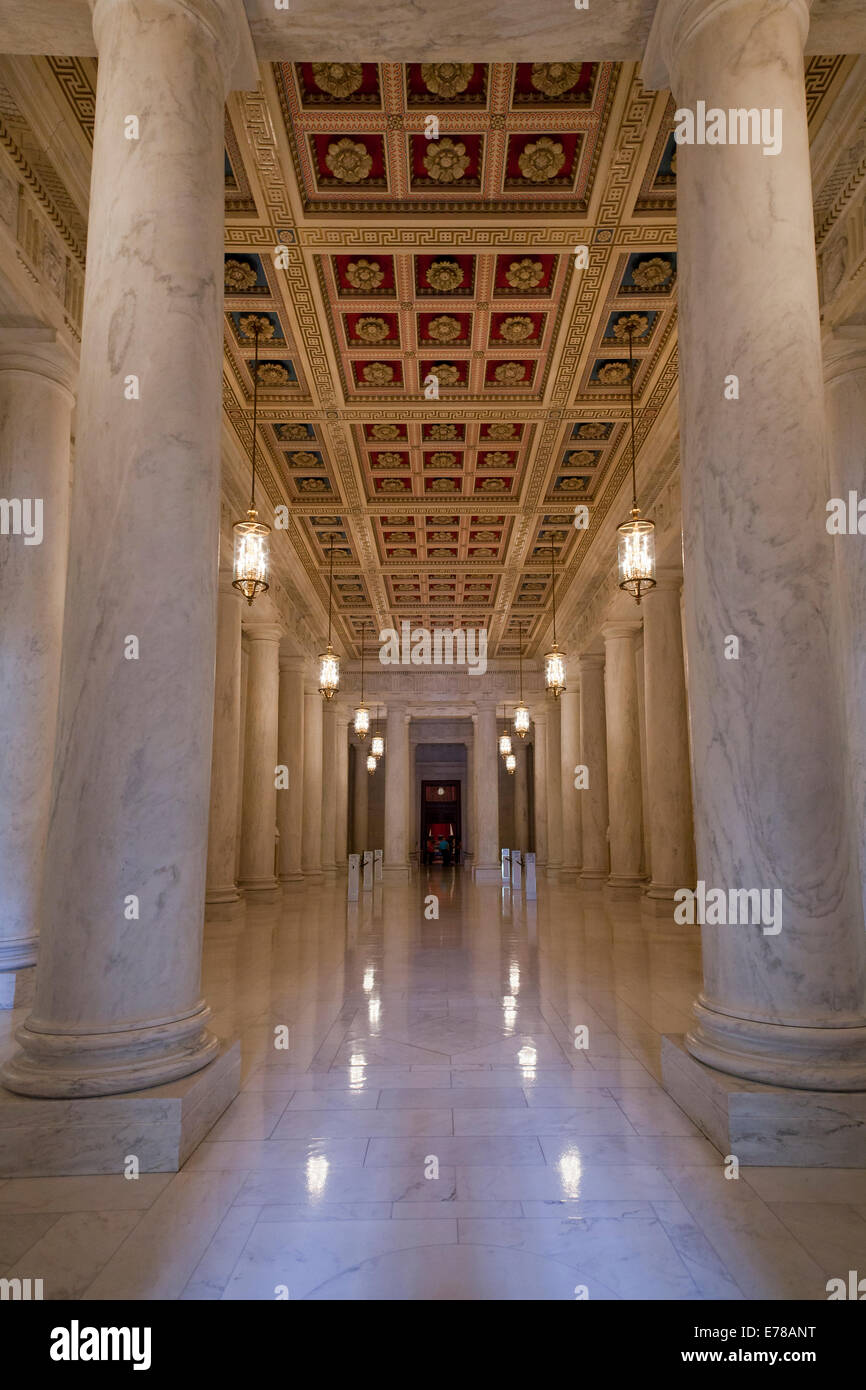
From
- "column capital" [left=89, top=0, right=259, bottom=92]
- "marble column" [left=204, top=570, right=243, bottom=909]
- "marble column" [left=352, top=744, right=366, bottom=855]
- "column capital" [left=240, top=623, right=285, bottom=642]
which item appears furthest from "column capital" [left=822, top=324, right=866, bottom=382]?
"marble column" [left=352, top=744, right=366, bottom=855]

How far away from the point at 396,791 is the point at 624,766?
36.4ft

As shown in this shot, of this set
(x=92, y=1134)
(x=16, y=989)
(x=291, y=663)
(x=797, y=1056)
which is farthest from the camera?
(x=291, y=663)

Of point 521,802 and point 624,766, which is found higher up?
point 624,766

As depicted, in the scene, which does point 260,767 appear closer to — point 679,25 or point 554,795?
point 554,795

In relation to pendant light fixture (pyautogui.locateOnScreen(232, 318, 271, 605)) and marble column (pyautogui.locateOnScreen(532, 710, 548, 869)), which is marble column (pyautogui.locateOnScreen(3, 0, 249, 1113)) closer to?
pendant light fixture (pyautogui.locateOnScreen(232, 318, 271, 605))

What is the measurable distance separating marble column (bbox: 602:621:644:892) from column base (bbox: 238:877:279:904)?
684 centimetres

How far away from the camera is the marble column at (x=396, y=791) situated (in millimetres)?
26672

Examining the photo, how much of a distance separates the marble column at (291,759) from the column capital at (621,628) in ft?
24.3

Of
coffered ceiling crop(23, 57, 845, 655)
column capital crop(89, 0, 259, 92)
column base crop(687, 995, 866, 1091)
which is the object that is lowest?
column base crop(687, 995, 866, 1091)

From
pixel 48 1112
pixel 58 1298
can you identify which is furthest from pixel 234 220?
pixel 58 1298

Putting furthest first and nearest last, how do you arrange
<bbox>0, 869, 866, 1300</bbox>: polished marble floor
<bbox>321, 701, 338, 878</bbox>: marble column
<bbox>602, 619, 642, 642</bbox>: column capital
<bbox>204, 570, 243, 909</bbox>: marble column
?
<bbox>321, 701, 338, 878</bbox>: marble column
<bbox>602, 619, 642, 642</bbox>: column capital
<bbox>204, 570, 243, 909</bbox>: marble column
<bbox>0, 869, 866, 1300</bbox>: polished marble floor

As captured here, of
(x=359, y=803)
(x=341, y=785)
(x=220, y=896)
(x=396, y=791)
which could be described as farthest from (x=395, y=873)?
(x=359, y=803)

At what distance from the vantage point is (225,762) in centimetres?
1459

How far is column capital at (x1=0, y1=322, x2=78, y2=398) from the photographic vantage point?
24.7 ft
